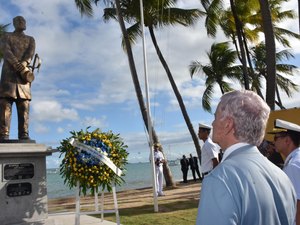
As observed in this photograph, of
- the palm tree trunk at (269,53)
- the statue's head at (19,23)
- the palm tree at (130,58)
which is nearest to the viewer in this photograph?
the statue's head at (19,23)

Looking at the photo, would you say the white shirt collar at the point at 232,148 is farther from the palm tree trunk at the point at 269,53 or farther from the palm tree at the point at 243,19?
the palm tree at the point at 243,19

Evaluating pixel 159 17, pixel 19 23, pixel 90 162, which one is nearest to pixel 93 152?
pixel 90 162

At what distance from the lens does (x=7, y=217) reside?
6.14 metres

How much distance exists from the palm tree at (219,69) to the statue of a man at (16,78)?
21755 millimetres

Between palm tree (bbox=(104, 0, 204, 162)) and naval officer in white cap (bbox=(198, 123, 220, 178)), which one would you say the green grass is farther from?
palm tree (bbox=(104, 0, 204, 162))

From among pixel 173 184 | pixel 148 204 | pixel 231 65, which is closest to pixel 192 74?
pixel 231 65

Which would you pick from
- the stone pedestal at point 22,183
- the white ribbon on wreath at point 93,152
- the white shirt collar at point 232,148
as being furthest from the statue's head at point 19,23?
the white shirt collar at point 232,148

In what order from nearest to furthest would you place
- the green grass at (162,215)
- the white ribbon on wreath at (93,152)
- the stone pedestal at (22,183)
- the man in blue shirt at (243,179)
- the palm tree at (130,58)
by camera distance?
1. the man in blue shirt at (243,179)
2. the stone pedestal at (22,183)
3. the white ribbon on wreath at (93,152)
4. the green grass at (162,215)
5. the palm tree at (130,58)

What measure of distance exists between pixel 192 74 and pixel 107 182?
22.6 m

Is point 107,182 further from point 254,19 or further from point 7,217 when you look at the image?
point 254,19

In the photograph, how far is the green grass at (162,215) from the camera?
7.91m

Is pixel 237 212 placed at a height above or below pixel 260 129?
below

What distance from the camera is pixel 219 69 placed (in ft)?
93.1

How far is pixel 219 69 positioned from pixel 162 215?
21.0 m
